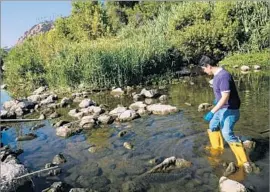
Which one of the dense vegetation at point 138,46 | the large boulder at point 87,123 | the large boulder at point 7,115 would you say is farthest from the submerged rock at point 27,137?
the dense vegetation at point 138,46

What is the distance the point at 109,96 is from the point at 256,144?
1049 cm

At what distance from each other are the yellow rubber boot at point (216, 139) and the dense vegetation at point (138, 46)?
463 inches

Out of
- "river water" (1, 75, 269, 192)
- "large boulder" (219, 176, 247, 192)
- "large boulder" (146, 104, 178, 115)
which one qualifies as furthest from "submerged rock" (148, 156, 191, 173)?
"large boulder" (146, 104, 178, 115)

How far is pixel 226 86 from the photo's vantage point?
24.6ft

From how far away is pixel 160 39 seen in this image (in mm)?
23781

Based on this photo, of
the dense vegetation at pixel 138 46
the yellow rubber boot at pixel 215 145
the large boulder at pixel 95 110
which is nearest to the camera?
the yellow rubber boot at pixel 215 145

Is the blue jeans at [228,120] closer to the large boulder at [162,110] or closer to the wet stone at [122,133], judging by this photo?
the wet stone at [122,133]

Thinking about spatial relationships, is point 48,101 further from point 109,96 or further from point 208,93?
point 208,93

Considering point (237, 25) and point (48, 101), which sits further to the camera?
point (237, 25)

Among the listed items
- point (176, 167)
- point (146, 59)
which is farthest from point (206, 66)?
point (146, 59)

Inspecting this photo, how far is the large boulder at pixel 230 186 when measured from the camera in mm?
6710

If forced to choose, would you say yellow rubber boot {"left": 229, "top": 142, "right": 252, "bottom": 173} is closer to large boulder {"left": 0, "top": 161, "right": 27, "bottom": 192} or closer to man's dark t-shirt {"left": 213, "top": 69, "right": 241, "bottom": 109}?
man's dark t-shirt {"left": 213, "top": 69, "right": 241, "bottom": 109}

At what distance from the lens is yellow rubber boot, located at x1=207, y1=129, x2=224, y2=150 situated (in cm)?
876

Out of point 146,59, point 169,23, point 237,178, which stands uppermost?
point 169,23
